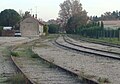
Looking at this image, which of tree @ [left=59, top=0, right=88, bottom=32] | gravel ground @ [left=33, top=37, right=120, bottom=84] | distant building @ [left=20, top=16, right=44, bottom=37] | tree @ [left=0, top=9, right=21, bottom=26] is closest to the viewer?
gravel ground @ [left=33, top=37, right=120, bottom=84]

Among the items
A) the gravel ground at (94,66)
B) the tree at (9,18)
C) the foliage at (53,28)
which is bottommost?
the foliage at (53,28)

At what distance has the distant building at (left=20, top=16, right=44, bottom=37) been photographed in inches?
4830

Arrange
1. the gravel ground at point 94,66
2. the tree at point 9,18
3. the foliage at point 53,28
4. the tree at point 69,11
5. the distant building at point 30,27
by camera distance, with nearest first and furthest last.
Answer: the gravel ground at point 94,66 → the distant building at point 30,27 → the tree at point 9,18 → the tree at point 69,11 → the foliage at point 53,28

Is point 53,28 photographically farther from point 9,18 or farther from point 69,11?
point 9,18

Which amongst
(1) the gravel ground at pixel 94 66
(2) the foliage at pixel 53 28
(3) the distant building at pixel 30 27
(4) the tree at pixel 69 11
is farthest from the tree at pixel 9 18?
(1) the gravel ground at pixel 94 66

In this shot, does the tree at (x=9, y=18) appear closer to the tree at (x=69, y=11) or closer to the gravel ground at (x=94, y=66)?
the tree at (x=69, y=11)

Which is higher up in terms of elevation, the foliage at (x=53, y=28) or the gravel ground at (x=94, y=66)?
the gravel ground at (x=94, y=66)

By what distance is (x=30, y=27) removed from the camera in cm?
12656

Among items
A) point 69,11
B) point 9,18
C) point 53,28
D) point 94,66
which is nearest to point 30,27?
point 9,18

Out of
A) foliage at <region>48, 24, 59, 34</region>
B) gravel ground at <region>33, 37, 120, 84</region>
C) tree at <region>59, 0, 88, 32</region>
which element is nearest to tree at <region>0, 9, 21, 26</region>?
foliage at <region>48, 24, 59, 34</region>

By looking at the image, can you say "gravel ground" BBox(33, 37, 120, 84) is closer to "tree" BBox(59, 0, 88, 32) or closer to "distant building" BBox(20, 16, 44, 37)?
"distant building" BBox(20, 16, 44, 37)

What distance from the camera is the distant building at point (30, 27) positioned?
123 m

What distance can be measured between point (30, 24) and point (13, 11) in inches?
1118

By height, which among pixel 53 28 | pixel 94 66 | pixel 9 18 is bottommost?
pixel 53 28
